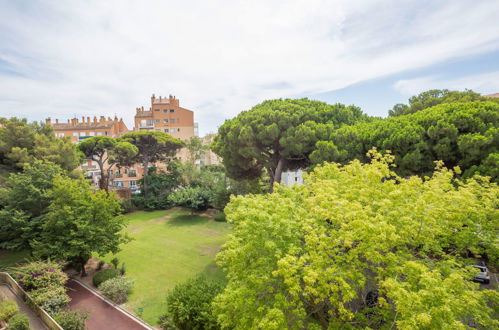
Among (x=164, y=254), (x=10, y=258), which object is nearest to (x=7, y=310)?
(x=164, y=254)

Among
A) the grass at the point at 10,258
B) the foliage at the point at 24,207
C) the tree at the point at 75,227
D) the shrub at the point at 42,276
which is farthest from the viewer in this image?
the grass at the point at 10,258

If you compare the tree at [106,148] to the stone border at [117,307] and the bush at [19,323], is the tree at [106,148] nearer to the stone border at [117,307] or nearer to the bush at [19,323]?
the stone border at [117,307]

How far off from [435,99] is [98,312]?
3737cm

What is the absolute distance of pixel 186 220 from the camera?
83.1ft

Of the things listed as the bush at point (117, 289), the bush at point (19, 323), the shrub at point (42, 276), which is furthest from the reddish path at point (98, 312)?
the bush at point (19, 323)

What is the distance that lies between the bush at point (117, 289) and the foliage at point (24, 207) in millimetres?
5684

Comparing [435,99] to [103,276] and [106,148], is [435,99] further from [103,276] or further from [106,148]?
[106,148]

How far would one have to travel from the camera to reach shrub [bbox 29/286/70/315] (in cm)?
1027

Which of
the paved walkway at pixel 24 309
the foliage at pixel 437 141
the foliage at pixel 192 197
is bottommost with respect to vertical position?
the paved walkway at pixel 24 309

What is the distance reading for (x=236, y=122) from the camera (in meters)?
18.3

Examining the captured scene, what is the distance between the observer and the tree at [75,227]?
12586mm

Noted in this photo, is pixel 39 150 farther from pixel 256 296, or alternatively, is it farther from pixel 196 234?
pixel 256 296

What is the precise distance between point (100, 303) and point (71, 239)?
382 centimetres

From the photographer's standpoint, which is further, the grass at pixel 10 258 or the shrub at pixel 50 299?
the grass at pixel 10 258
